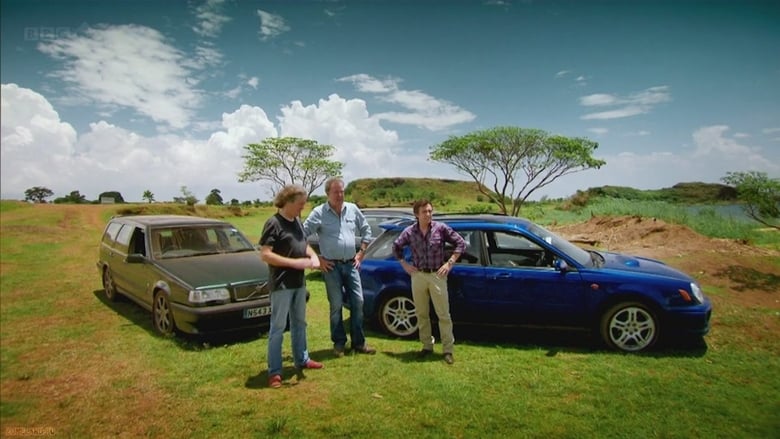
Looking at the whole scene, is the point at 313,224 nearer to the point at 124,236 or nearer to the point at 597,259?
the point at 597,259

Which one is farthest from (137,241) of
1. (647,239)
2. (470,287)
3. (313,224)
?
(647,239)

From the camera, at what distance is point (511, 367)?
14.8 ft

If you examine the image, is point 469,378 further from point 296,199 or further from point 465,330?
point 296,199

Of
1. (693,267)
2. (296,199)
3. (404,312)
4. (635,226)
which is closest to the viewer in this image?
(296,199)

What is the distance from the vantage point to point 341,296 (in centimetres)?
486

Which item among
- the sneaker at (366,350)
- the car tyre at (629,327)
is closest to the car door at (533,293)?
the car tyre at (629,327)

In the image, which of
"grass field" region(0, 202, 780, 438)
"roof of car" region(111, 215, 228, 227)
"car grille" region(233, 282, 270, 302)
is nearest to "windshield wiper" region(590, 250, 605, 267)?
"grass field" region(0, 202, 780, 438)

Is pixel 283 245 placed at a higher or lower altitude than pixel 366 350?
higher

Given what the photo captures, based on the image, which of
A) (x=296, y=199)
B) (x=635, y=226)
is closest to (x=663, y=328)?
(x=296, y=199)

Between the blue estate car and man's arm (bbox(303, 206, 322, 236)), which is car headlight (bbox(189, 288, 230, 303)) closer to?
man's arm (bbox(303, 206, 322, 236))

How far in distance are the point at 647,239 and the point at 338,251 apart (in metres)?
16.9

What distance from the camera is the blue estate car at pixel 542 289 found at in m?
4.71

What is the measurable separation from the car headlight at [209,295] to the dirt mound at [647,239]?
12.3 m

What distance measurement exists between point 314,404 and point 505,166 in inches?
1040
